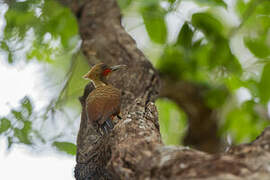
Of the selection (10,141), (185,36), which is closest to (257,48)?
(185,36)

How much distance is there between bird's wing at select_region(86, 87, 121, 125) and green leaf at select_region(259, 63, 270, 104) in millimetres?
999

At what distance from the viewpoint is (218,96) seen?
140 inches

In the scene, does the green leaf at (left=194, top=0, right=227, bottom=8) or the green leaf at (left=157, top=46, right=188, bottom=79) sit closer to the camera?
the green leaf at (left=194, top=0, right=227, bottom=8)

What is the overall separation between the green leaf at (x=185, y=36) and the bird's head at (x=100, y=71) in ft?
1.85

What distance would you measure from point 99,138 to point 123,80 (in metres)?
0.53

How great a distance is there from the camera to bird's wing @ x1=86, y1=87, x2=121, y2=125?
1.64 meters

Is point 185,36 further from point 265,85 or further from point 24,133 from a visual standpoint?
point 24,133

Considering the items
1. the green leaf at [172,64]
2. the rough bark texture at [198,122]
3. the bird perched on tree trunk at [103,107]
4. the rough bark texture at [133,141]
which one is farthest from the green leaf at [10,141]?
the rough bark texture at [198,122]

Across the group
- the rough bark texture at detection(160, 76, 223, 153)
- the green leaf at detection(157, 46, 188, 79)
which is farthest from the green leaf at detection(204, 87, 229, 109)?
the rough bark texture at detection(160, 76, 223, 153)

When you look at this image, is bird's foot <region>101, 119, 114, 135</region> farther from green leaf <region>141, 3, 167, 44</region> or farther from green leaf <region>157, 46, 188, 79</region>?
green leaf <region>157, 46, 188, 79</region>

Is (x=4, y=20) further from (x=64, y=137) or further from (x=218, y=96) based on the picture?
(x=218, y=96)

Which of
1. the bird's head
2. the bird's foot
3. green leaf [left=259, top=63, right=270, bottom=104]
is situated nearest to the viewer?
the bird's foot

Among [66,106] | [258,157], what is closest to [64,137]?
[66,106]

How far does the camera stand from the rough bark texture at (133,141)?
1.09 metres
